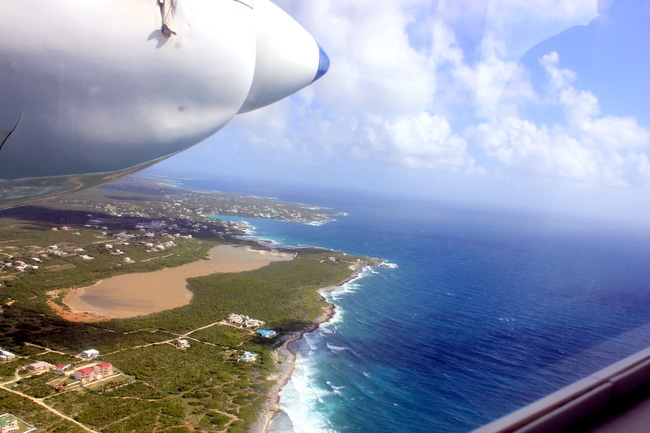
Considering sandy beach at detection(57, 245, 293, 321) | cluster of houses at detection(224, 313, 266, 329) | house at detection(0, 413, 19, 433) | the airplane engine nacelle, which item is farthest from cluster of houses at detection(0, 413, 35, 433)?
the airplane engine nacelle

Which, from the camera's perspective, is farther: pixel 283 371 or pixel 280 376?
pixel 283 371

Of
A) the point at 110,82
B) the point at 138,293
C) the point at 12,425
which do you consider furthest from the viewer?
the point at 138,293

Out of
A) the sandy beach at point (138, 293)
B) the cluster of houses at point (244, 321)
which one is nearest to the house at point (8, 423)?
the sandy beach at point (138, 293)

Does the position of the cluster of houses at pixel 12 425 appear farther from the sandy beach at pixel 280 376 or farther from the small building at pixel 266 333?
the small building at pixel 266 333

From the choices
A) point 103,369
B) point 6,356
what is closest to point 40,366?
point 6,356

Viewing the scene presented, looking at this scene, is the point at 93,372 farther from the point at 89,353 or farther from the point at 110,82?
the point at 110,82

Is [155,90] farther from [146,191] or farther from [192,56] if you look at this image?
[146,191]
